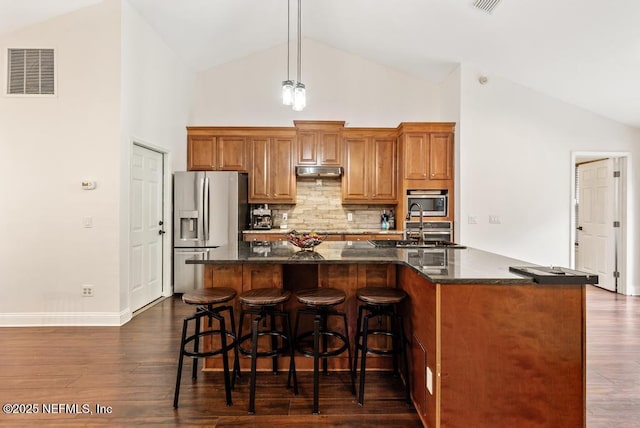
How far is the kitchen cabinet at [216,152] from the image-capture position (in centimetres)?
539

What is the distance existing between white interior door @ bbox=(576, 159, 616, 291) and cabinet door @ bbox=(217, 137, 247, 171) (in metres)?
5.52

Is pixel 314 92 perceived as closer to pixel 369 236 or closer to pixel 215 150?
pixel 215 150

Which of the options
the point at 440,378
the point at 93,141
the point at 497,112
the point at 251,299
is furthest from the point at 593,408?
the point at 93,141

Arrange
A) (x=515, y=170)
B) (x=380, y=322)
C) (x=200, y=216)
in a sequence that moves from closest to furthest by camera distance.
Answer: (x=380, y=322) → (x=515, y=170) → (x=200, y=216)

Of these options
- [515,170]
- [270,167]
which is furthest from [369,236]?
[515,170]

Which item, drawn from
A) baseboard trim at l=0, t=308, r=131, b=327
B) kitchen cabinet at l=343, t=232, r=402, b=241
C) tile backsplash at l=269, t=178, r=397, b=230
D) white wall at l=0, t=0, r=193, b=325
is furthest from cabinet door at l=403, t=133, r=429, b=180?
baseboard trim at l=0, t=308, r=131, b=327

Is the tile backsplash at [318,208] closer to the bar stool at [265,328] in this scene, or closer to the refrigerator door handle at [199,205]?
the refrigerator door handle at [199,205]

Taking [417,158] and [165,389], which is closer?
[165,389]

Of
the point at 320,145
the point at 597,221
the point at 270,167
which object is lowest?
the point at 597,221

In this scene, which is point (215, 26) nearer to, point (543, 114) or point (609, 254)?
point (543, 114)

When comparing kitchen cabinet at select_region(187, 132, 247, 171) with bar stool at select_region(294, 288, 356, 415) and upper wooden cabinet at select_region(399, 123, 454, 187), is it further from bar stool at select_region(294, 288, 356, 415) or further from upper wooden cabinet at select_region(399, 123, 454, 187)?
bar stool at select_region(294, 288, 356, 415)

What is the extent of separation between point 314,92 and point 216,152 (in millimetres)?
1912

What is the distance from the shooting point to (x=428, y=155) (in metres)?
4.95

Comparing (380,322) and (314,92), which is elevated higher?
(314,92)
